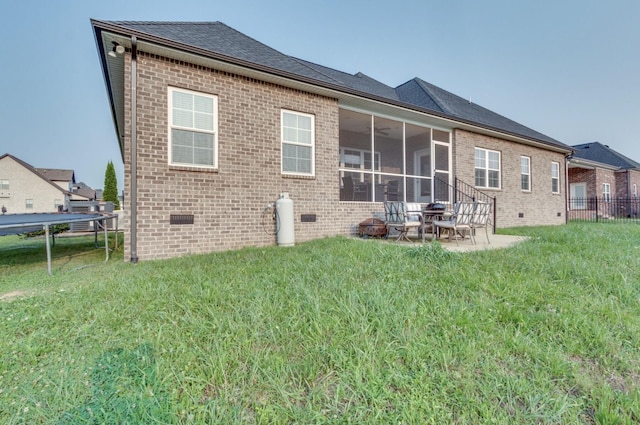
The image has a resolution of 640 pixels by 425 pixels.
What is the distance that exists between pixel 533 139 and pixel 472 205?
7.59 m

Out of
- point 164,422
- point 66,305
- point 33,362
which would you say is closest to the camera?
point 164,422

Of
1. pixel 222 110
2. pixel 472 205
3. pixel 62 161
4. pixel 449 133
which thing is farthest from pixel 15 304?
pixel 62 161

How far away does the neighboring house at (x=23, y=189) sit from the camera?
33.5m

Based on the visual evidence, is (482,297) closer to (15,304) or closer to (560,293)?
(560,293)

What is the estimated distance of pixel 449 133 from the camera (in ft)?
33.1

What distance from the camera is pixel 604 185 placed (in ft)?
62.5

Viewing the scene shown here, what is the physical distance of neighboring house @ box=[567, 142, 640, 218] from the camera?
59.0 ft

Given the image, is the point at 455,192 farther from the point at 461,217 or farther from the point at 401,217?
the point at 401,217

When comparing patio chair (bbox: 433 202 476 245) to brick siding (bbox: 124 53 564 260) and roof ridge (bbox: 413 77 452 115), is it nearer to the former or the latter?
brick siding (bbox: 124 53 564 260)

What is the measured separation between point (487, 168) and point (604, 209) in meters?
14.9

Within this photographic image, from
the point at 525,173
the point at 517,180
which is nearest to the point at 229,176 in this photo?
the point at 517,180

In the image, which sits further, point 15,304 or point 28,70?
point 28,70

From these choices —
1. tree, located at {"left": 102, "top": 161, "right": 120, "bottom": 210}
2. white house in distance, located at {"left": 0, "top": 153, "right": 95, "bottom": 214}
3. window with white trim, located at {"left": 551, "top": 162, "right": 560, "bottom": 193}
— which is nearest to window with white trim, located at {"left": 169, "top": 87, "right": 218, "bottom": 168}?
window with white trim, located at {"left": 551, "top": 162, "right": 560, "bottom": 193}

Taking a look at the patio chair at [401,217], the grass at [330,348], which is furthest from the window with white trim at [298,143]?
the grass at [330,348]
